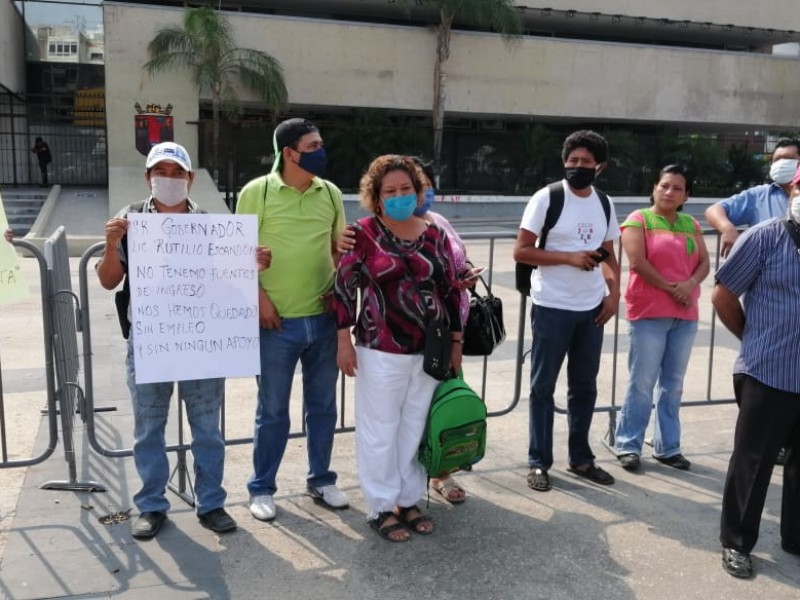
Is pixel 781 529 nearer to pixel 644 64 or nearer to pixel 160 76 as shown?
pixel 160 76

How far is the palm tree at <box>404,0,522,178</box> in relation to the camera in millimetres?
25750

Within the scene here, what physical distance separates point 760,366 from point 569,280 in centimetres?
114

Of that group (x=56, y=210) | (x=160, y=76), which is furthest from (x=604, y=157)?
(x=160, y=76)

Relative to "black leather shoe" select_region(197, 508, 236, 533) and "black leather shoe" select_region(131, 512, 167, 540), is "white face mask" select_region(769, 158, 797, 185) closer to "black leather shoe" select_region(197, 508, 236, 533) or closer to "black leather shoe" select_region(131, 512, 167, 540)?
"black leather shoe" select_region(197, 508, 236, 533)

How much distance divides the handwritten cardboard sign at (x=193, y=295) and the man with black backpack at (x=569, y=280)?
156 cm

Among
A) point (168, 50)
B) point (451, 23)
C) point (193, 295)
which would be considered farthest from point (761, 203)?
point (451, 23)

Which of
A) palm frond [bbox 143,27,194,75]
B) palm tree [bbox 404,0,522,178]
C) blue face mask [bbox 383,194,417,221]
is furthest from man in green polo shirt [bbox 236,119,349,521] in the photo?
palm tree [bbox 404,0,522,178]

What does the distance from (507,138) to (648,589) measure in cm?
2610

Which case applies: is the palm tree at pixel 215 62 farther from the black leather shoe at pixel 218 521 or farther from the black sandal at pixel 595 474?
the black leather shoe at pixel 218 521

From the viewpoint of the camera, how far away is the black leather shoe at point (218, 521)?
403cm

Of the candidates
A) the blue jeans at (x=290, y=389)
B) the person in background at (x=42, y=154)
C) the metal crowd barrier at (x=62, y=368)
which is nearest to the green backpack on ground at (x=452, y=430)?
the blue jeans at (x=290, y=389)

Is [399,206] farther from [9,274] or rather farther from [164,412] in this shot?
[9,274]

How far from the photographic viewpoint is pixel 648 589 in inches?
142

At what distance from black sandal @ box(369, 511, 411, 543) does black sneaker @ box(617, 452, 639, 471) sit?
1.63 m
